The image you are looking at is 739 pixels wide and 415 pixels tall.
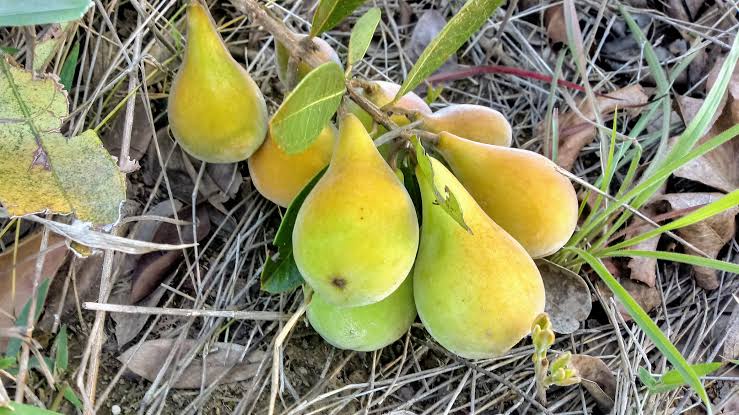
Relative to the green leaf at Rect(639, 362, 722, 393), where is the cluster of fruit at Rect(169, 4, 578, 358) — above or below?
above

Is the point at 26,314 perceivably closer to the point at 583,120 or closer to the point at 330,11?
the point at 330,11

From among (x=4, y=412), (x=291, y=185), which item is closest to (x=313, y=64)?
(x=291, y=185)

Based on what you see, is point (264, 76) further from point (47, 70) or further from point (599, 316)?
point (599, 316)

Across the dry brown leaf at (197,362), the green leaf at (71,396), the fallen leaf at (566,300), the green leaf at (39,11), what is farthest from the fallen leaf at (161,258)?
the fallen leaf at (566,300)

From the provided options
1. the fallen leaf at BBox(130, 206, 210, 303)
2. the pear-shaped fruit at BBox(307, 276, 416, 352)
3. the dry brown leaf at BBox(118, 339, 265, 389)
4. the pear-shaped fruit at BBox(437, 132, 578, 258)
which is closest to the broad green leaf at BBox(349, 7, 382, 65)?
the pear-shaped fruit at BBox(437, 132, 578, 258)

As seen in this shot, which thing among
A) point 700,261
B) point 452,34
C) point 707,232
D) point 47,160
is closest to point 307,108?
point 452,34

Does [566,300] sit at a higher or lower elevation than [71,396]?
higher

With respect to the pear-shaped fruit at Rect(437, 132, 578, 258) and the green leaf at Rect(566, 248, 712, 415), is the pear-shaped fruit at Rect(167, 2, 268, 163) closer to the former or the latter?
the pear-shaped fruit at Rect(437, 132, 578, 258)
